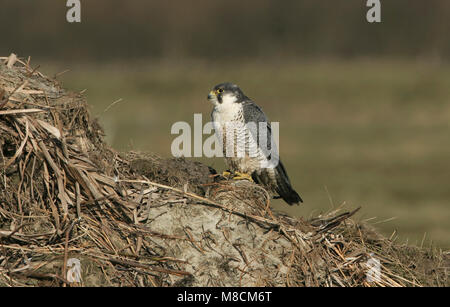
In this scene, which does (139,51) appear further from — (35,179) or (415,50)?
(35,179)

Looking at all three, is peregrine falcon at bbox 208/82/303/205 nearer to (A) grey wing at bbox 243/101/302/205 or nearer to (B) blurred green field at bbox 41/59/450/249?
(A) grey wing at bbox 243/101/302/205

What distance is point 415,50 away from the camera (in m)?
25.9

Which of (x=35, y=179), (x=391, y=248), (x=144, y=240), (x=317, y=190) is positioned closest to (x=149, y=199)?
(x=144, y=240)

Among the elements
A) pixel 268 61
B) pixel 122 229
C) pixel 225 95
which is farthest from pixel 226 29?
pixel 122 229

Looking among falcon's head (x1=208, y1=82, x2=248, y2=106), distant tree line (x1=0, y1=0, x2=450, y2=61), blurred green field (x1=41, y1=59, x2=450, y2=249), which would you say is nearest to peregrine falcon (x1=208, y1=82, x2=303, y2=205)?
falcon's head (x1=208, y1=82, x2=248, y2=106)

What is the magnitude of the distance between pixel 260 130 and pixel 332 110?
623 inches

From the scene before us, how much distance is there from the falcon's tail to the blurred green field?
7326mm

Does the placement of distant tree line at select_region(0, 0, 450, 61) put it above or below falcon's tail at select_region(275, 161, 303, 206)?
above

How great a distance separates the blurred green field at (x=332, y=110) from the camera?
16.7 m

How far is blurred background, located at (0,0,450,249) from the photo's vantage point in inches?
840

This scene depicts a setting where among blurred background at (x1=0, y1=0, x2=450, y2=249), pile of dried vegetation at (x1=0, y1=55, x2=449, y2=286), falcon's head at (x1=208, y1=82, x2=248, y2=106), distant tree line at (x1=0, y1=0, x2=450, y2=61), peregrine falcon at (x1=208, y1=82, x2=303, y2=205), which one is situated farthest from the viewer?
distant tree line at (x1=0, y1=0, x2=450, y2=61)

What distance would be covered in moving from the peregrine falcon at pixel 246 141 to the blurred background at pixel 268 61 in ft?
38.4

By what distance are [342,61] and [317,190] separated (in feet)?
36.8

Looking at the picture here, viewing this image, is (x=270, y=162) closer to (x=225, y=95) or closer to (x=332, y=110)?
(x=225, y=95)
